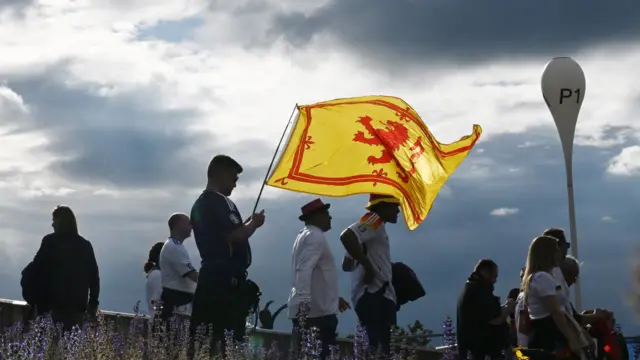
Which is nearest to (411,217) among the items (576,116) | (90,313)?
(90,313)

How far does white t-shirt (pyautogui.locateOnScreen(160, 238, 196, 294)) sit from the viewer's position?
9.52 meters

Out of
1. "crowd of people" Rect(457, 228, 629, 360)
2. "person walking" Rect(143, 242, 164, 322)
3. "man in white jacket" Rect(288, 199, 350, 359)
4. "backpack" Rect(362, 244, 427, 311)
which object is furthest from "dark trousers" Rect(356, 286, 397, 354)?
"person walking" Rect(143, 242, 164, 322)

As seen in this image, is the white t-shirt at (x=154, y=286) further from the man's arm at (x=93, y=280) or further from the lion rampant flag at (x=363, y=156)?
the lion rampant flag at (x=363, y=156)

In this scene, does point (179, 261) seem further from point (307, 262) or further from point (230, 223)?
point (230, 223)

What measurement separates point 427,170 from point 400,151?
13.1 inches

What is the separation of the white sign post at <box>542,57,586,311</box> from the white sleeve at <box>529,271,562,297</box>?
359 inches

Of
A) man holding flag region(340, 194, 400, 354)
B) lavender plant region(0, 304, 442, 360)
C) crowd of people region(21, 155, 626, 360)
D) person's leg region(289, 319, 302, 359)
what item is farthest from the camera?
man holding flag region(340, 194, 400, 354)

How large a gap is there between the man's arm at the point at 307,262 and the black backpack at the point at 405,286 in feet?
3.08

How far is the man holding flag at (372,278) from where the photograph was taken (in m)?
8.73

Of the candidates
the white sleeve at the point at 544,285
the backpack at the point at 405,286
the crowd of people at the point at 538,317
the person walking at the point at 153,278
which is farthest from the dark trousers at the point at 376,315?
the person walking at the point at 153,278

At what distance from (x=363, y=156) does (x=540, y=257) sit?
6.68 ft

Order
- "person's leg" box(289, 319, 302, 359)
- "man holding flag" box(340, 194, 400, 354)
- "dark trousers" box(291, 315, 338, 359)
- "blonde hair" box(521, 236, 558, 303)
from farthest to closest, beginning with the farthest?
"man holding flag" box(340, 194, 400, 354)
"dark trousers" box(291, 315, 338, 359)
"blonde hair" box(521, 236, 558, 303)
"person's leg" box(289, 319, 302, 359)

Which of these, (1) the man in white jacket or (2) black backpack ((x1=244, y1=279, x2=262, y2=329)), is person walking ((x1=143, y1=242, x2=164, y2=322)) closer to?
(1) the man in white jacket

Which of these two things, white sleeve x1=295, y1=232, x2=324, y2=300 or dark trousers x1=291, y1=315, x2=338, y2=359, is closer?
white sleeve x1=295, y1=232, x2=324, y2=300
